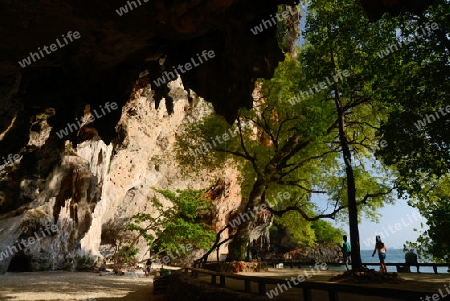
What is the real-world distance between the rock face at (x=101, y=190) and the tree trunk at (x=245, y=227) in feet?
29.6

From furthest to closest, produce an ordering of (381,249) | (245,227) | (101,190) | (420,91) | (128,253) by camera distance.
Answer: (128,253), (101,190), (245,227), (381,249), (420,91)

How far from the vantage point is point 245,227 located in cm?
1689

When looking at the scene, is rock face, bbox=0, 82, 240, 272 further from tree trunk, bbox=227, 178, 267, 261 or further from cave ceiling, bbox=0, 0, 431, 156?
tree trunk, bbox=227, 178, 267, 261

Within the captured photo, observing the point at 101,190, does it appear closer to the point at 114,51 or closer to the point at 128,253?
the point at 128,253

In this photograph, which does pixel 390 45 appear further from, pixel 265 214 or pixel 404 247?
pixel 265 214

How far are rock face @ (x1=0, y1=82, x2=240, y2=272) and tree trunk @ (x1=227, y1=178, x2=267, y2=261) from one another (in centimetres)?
901

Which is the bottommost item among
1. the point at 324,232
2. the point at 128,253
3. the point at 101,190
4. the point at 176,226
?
the point at 324,232

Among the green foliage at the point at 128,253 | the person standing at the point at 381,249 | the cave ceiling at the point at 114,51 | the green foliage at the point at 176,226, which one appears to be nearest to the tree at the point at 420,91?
the cave ceiling at the point at 114,51

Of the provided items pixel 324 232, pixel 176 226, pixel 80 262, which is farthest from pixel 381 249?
pixel 324 232

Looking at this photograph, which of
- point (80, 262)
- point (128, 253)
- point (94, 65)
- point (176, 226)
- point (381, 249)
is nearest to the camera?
point (94, 65)

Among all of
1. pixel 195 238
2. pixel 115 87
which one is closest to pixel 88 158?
pixel 195 238

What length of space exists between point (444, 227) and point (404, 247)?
12.4 ft

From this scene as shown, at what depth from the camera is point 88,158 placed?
2661cm

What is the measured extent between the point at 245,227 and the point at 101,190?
62.4 feet
